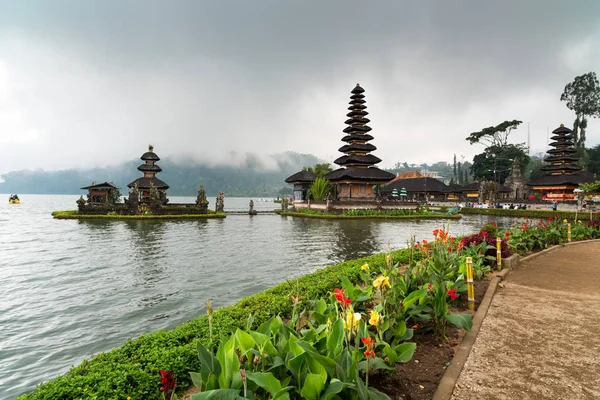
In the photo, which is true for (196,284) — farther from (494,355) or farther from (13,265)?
(13,265)

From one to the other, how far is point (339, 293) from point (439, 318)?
235cm

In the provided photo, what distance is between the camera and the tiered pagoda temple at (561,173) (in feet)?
146

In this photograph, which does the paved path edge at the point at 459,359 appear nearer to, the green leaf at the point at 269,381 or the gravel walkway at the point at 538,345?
the gravel walkway at the point at 538,345

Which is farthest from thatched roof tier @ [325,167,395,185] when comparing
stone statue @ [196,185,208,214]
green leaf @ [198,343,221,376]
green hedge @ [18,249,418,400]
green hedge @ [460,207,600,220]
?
green leaf @ [198,343,221,376]

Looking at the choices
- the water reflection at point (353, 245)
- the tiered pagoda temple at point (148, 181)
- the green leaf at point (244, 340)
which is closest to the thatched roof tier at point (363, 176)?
the water reflection at point (353, 245)

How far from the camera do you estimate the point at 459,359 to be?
3.70 m

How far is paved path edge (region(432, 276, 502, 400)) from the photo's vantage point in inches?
121

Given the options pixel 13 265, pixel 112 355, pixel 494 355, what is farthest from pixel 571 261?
pixel 13 265

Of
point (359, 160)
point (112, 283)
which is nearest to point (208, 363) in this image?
point (112, 283)

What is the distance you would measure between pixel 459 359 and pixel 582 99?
81959 mm

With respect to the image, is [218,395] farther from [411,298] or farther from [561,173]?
[561,173]

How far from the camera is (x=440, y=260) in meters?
6.19

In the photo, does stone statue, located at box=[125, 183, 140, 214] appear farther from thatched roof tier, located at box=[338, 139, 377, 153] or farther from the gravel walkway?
the gravel walkway

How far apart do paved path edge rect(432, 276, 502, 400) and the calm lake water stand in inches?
197
